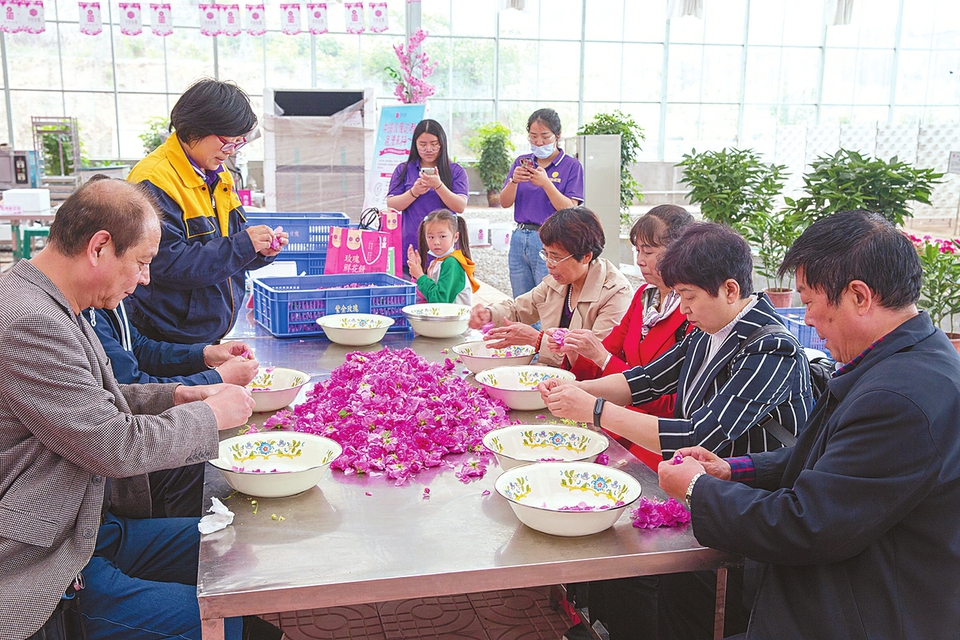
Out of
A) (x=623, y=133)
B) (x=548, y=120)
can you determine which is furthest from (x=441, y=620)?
(x=623, y=133)

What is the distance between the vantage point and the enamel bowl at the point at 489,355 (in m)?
2.67

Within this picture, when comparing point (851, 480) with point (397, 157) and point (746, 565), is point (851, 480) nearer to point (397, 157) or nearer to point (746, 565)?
point (746, 565)

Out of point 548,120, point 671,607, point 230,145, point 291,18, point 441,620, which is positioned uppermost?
point 291,18

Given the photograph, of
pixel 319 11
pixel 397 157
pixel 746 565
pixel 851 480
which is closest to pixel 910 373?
pixel 851 480

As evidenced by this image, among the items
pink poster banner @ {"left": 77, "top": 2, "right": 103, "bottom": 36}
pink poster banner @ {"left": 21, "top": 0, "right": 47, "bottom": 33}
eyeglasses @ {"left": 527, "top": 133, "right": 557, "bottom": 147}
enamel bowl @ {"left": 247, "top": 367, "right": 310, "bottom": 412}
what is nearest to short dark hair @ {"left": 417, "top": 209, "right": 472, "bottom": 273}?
eyeglasses @ {"left": 527, "top": 133, "right": 557, "bottom": 147}

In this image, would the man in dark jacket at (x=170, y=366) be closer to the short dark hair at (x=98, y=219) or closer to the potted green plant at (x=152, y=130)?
the short dark hair at (x=98, y=219)

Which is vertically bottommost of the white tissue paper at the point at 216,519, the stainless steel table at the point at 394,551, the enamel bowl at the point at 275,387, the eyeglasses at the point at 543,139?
the stainless steel table at the point at 394,551

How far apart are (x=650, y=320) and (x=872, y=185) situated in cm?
335

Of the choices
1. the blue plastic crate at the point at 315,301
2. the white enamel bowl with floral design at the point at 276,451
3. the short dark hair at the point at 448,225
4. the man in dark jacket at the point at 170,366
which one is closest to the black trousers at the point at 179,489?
the man in dark jacket at the point at 170,366

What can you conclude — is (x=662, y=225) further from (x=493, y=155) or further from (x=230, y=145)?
(x=493, y=155)

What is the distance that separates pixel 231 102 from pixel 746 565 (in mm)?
2047

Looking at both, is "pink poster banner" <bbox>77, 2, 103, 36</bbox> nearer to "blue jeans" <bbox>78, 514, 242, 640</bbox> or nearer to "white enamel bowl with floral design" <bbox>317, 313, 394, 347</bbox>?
"white enamel bowl with floral design" <bbox>317, 313, 394, 347</bbox>

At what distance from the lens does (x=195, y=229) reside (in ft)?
8.81

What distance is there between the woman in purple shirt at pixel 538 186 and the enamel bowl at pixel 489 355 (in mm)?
2285
